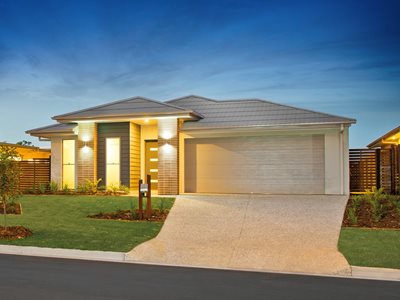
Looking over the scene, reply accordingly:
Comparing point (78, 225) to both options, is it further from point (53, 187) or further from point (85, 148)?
point (53, 187)

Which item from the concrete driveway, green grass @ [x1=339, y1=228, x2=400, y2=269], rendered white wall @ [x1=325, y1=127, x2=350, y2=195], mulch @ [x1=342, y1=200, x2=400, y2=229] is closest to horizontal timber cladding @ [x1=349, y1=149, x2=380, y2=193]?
rendered white wall @ [x1=325, y1=127, x2=350, y2=195]

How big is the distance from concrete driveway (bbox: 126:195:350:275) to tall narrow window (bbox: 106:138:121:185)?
4034mm

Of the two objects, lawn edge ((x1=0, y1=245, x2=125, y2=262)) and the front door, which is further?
the front door

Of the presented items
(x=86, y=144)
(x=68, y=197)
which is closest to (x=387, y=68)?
(x=86, y=144)

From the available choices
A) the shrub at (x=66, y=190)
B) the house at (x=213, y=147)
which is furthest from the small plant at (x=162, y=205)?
the shrub at (x=66, y=190)

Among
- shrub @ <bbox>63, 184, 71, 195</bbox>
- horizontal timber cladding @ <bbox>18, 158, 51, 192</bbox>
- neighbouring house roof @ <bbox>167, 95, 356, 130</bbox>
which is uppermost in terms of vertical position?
neighbouring house roof @ <bbox>167, 95, 356, 130</bbox>

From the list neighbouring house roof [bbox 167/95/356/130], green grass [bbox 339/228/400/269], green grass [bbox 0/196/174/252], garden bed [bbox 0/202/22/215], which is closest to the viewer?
green grass [bbox 339/228/400/269]

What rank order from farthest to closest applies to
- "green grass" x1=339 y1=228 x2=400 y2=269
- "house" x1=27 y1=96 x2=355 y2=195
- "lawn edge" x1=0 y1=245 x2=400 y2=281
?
"house" x1=27 y1=96 x2=355 y2=195
"green grass" x1=339 y1=228 x2=400 y2=269
"lawn edge" x1=0 y1=245 x2=400 y2=281

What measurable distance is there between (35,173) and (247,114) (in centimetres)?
1133

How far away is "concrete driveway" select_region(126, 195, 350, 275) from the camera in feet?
32.8

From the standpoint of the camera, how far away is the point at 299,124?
18203mm

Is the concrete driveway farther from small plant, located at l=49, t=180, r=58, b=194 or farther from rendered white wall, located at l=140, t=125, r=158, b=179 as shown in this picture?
small plant, located at l=49, t=180, r=58, b=194

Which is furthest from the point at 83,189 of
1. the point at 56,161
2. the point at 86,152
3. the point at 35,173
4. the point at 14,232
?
the point at 14,232

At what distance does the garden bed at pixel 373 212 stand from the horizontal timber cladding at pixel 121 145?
32.2 ft
